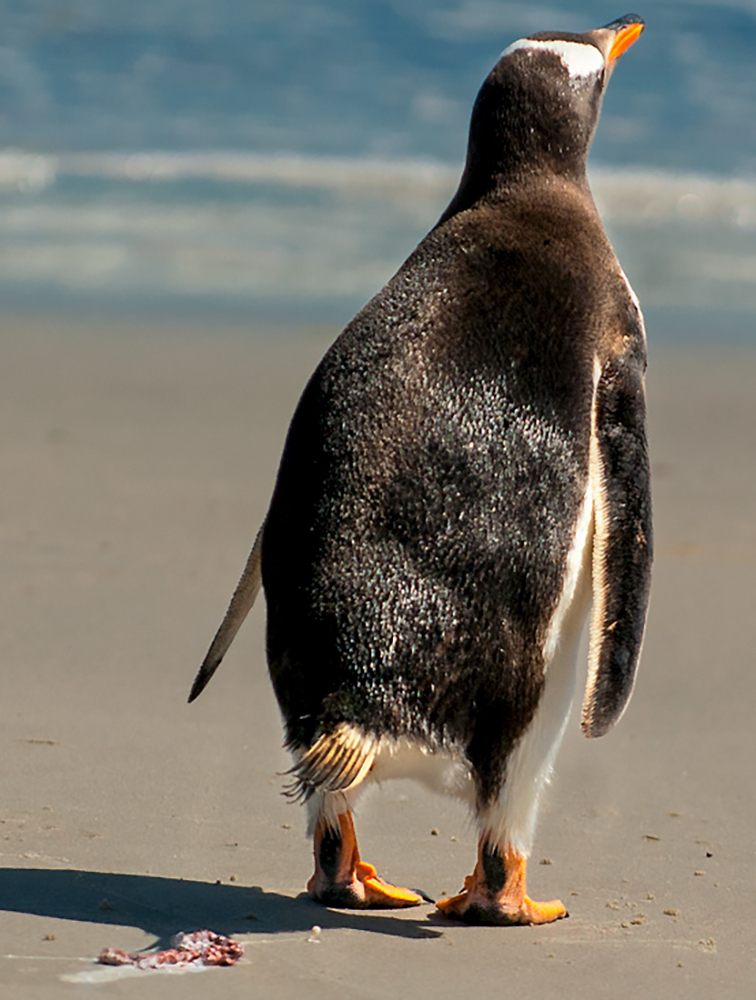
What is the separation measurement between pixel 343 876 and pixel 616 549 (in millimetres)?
816

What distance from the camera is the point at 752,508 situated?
678cm

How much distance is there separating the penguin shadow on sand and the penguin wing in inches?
22.2

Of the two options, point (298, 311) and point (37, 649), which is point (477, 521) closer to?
point (37, 649)

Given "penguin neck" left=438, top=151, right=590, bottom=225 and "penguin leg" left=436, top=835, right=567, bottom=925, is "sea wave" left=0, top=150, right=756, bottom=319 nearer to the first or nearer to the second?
"penguin neck" left=438, top=151, right=590, bottom=225

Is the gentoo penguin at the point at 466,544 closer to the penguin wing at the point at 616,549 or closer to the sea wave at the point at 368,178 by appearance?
the penguin wing at the point at 616,549

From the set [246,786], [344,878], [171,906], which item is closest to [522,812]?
[344,878]

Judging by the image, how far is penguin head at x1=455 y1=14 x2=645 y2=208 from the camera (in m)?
3.64

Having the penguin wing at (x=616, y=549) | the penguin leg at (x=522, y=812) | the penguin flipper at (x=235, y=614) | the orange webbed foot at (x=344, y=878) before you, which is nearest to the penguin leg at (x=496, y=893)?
the penguin leg at (x=522, y=812)

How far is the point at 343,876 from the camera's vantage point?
10.6 ft

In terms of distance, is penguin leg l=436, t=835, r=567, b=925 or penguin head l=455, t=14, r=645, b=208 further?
penguin head l=455, t=14, r=645, b=208

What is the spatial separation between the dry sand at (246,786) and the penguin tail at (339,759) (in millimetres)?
305

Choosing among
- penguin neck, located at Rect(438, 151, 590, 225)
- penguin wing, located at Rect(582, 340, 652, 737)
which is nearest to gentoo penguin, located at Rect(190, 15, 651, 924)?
penguin wing, located at Rect(582, 340, 652, 737)

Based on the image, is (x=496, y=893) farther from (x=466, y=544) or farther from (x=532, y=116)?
(x=532, y=116)

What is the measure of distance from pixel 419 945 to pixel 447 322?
116cm
